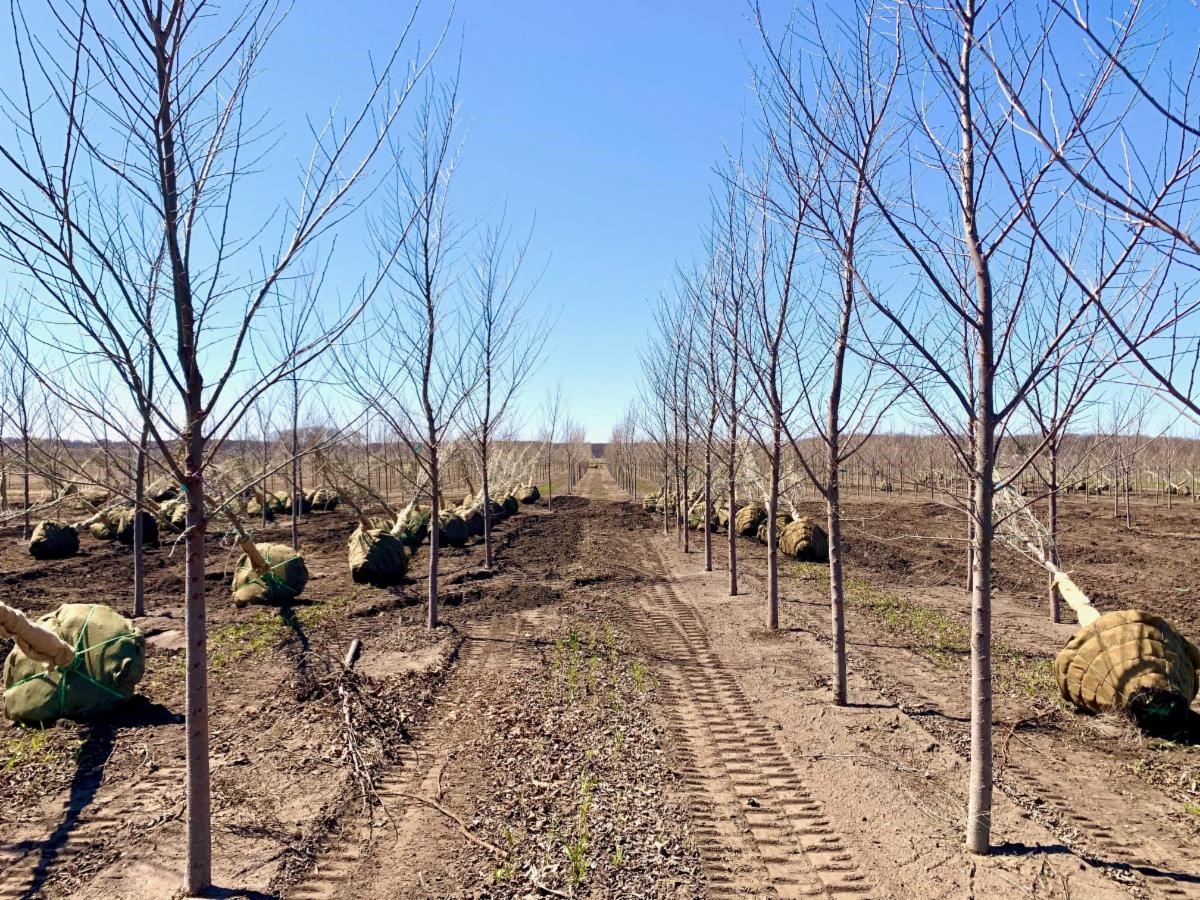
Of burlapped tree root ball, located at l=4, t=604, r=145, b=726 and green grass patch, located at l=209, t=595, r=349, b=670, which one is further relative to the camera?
green grass patch, located at l=209, t=595, r=349, b=670

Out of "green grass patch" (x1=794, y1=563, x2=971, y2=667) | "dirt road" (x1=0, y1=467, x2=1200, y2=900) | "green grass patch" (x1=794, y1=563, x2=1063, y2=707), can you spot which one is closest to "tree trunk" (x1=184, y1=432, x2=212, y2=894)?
"dirt road" (x1=0, y1=467, x2=1200, y2=900)

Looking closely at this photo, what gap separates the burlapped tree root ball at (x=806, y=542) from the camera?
15.4 m

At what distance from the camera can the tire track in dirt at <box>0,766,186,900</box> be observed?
140 inches

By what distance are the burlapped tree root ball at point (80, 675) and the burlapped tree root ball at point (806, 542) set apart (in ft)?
41.1

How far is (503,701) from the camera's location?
612cm

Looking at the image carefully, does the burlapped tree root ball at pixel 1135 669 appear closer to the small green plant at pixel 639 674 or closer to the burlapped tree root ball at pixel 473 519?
the small green plant at pixel 639 674

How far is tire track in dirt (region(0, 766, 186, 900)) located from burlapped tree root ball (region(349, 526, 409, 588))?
7382 mm

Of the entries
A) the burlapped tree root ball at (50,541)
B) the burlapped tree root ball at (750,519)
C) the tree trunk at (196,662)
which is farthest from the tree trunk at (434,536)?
the burlapped tree root ball at (750,519)

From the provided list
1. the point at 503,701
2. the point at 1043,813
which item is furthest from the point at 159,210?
the point at 1043,813

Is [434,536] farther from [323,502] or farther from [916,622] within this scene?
[323,502]

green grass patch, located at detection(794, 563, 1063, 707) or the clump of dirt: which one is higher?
green grass patch, located at detection(794, 563, 1063, 707)

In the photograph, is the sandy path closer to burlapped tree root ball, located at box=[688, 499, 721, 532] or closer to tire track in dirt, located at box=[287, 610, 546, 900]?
tire track in dirt, located at box=[287, 610, 546, 900]

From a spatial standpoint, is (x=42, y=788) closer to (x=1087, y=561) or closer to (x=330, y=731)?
(x=330, y=731)

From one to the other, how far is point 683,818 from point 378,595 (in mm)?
8452
